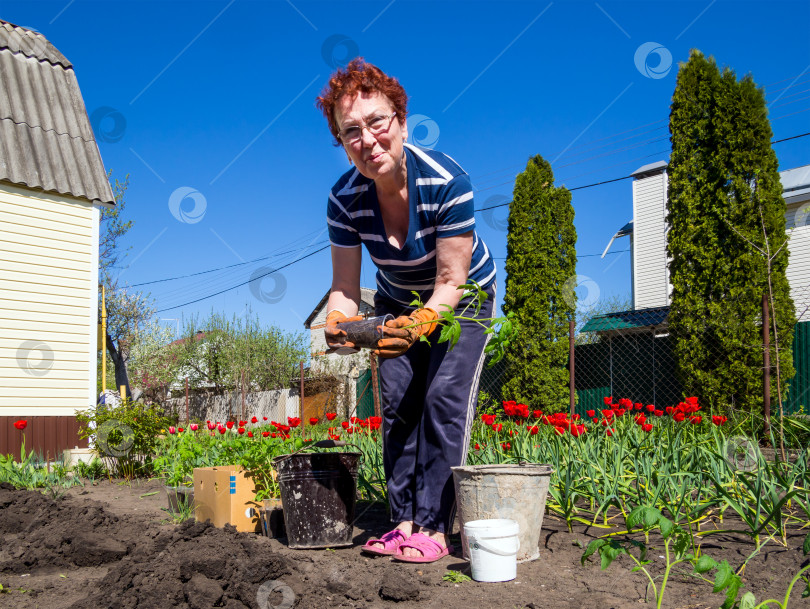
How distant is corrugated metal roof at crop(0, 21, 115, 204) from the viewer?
24.8 feet

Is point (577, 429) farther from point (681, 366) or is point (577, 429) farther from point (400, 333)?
point (681, 366)

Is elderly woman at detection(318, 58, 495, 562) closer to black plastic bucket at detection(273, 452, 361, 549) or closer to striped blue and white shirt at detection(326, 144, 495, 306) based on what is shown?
striped blue and white shirt at detection(326, 144, 495, 306)

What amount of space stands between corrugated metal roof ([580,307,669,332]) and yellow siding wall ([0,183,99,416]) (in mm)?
7574

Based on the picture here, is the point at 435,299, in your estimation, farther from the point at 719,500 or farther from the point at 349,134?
the point at 719,500

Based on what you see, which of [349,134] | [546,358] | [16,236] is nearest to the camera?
[349,134]

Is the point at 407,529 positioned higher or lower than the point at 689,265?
lower

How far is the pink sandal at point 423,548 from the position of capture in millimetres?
2332

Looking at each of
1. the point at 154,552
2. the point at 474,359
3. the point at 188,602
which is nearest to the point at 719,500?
the point at 474,359

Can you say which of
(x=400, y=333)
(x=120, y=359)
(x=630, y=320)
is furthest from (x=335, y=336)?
(x=120, y=359)

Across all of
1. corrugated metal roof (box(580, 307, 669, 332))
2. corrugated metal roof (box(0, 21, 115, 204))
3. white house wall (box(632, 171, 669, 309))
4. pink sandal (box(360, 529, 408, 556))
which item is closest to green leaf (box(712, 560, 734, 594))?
pink sandal (box(360, 529, 408, 556))

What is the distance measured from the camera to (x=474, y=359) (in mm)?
2574

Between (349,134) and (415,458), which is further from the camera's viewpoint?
(415,458)

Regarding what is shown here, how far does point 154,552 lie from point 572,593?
4.61 ft

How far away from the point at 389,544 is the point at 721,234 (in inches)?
283
